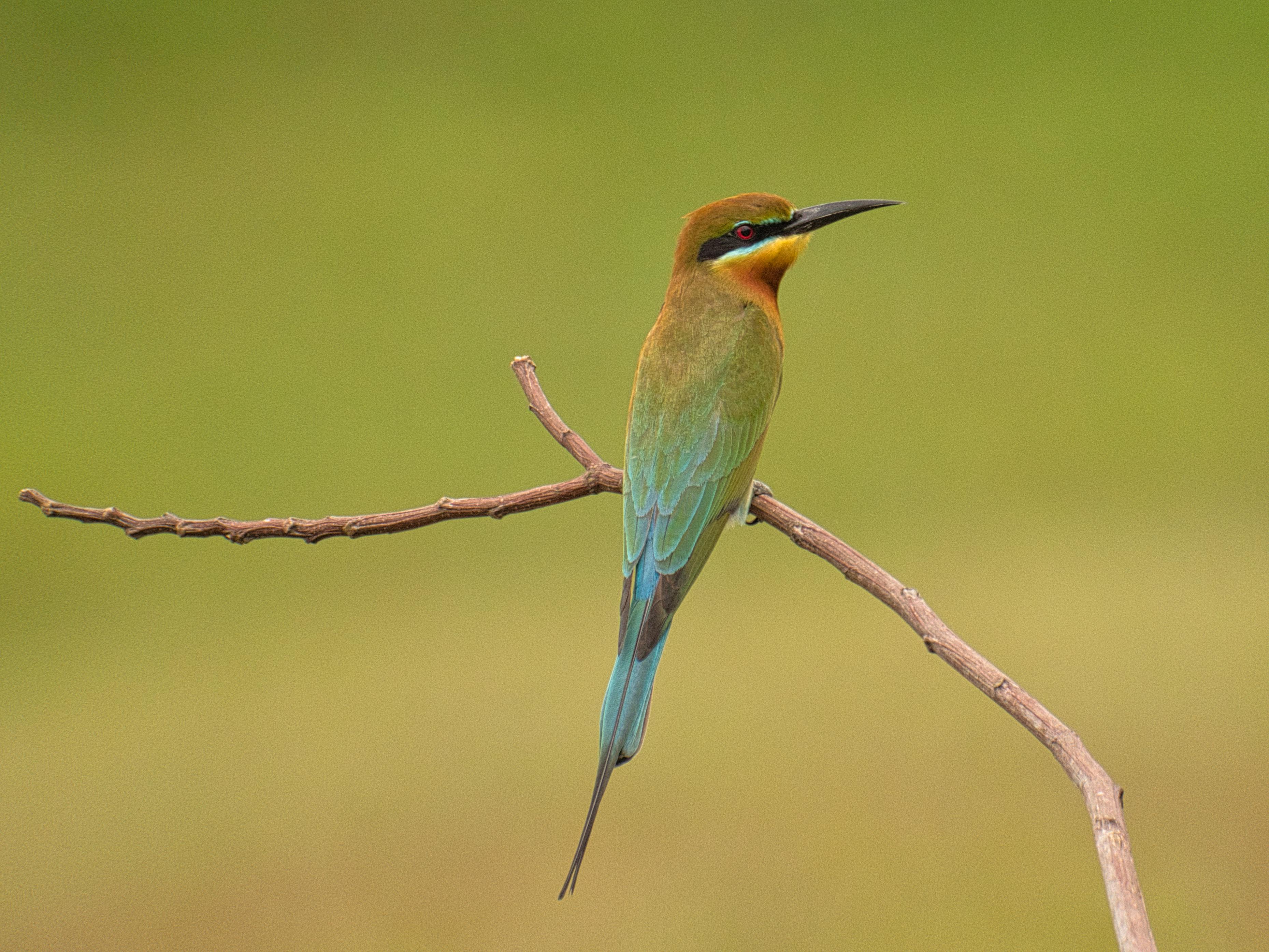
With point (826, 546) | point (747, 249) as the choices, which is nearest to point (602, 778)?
point (826, 546)

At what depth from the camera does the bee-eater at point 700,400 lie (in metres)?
1.34

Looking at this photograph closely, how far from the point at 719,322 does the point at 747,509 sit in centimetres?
26

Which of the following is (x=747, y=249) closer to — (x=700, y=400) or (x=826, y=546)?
(x=700, y=400)

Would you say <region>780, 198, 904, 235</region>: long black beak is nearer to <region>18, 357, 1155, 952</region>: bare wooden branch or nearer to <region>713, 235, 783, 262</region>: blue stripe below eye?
<region>713, 235, 783, 262</region>: blue stripe below eye

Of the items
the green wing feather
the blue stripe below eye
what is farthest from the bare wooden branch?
the blue stripe below eye

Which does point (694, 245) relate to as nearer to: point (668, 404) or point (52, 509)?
point (668, 404)

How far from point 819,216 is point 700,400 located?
0.94 ft

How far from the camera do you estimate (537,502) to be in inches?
52.5

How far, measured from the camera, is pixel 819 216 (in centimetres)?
149

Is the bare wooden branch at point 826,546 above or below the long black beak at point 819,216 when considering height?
below

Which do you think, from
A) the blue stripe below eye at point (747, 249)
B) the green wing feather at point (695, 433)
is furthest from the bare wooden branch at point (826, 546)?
the blue stripe below eye at point (747, 249)

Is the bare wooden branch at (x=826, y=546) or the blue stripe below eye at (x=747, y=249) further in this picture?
the blue stripe below eye at (x=747, y=249)

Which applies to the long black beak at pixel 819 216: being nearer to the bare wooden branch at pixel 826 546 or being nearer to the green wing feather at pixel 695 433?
the green wing feather at pixel 695 433

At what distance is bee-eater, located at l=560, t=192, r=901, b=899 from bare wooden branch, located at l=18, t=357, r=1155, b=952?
0.07m
